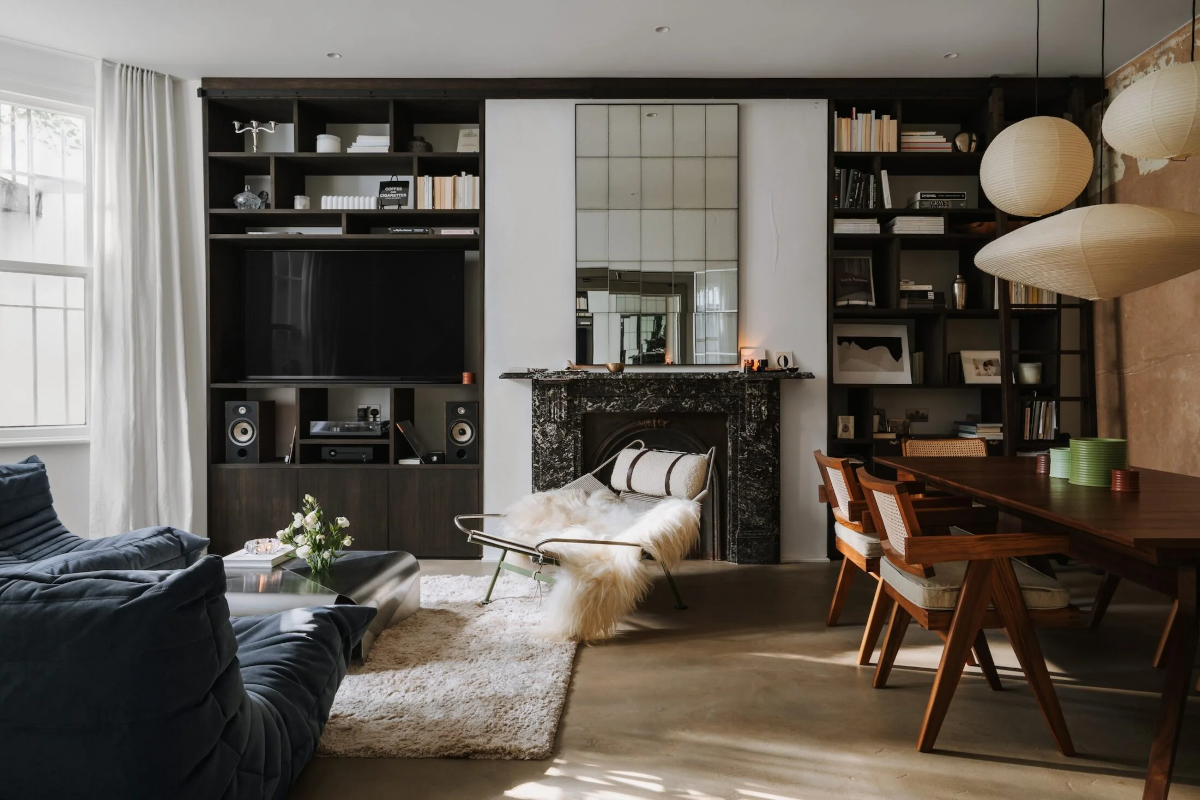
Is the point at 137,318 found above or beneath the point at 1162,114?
beneath

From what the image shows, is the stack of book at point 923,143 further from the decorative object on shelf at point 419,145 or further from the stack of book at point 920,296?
the decorative object on shelf at point 419,145

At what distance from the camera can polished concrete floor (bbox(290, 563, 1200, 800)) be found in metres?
1.92

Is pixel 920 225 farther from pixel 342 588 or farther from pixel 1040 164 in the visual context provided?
pixel 342 588

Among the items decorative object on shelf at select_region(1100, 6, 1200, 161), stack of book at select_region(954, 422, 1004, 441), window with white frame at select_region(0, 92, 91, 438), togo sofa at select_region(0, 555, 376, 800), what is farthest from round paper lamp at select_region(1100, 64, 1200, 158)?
window with white frame at select_region(0, 92, 91, 438)

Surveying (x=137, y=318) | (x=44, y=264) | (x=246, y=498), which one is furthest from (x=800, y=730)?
(x=44, y=264)

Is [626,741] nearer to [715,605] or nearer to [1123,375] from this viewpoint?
[715,605]

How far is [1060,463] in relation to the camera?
2799 mm

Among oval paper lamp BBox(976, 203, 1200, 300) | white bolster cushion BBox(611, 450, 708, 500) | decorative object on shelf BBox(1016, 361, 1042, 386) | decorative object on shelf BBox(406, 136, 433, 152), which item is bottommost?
white bolster cushion BBox(611, 450, 708, 500)

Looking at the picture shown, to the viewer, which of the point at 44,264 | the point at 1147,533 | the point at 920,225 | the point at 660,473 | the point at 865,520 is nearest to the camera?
the point at 1147,533

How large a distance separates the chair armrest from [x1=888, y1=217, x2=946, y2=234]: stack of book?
2.79 m

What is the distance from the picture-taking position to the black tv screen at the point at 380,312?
4578 mm

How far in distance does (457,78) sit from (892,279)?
9.64 ft

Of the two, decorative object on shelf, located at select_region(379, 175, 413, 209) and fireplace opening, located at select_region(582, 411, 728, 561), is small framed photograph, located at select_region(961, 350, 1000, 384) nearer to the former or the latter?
fireplace opening, located at select_region(582, 411, 728, 561)

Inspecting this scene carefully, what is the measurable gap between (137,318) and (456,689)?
321cm
